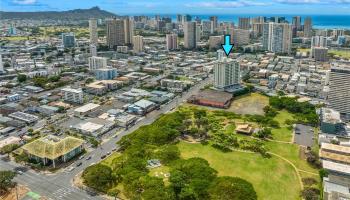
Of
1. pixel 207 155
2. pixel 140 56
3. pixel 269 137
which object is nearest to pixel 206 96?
pixel 269 137

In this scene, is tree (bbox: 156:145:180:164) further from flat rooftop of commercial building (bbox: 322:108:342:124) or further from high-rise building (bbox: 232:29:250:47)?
high-rise building (bbox: 232:29:250:47)

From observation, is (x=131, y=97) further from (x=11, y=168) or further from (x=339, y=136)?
(x=339, y=136)

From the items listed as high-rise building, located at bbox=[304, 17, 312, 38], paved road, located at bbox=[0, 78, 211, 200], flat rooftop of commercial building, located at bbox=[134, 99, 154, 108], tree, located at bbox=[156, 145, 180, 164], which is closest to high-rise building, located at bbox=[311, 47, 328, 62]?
high-rise building, located at bbox=[304, 17, 312, 38]

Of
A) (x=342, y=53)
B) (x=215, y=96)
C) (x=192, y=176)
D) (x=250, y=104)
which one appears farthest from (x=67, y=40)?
(x=192, y=176)

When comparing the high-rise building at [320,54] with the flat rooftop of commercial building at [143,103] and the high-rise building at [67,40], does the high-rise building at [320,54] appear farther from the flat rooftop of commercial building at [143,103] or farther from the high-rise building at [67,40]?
the high-rise building at [67,40]

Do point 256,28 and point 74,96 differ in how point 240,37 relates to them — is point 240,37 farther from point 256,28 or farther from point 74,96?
point 74,96

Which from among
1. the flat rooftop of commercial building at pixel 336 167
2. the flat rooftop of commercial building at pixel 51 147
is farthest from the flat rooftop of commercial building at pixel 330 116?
the flat rooftop of commercial building at pixel 51 147
